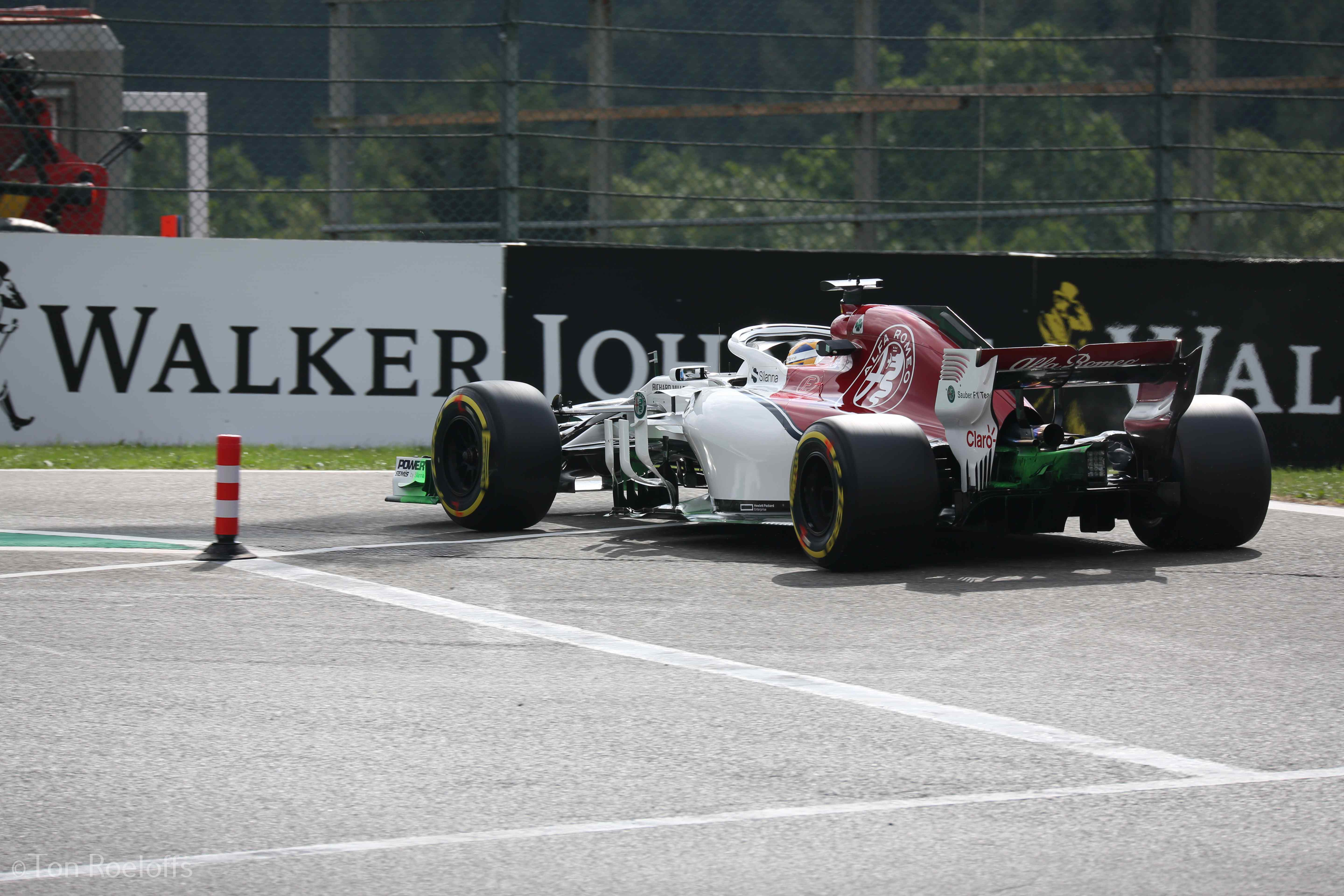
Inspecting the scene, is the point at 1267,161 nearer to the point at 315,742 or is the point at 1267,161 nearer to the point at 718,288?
the point at 718,288

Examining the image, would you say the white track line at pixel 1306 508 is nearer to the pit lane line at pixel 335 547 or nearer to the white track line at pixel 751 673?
the pit lane line at pixel 335 547

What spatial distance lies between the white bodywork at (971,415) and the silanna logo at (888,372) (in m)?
0.29

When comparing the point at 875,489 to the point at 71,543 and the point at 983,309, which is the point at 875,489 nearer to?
the point at 71,543

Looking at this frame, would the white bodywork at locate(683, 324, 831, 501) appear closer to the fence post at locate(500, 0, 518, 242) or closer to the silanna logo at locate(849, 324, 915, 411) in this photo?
the silanna logo at locate(849, 324, 915, 411)

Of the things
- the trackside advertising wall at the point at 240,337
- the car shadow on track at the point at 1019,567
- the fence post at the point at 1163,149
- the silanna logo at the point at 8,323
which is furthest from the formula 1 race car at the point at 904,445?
the fence post at the point at 1163,149

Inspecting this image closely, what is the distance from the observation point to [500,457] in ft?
30.2

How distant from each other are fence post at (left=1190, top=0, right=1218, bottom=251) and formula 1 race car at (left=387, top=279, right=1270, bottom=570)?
20.0 ft

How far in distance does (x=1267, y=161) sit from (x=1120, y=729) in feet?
41.2

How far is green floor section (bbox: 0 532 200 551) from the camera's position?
855cm

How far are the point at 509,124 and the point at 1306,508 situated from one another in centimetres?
678

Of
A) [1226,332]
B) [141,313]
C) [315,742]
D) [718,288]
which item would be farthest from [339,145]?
[315,742]

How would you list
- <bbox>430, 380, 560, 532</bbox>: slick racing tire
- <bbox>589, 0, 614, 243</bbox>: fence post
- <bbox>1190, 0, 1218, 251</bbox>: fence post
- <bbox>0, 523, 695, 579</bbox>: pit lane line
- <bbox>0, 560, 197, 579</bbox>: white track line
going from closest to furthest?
1. <bbox>0, 560, 197, 579</bbox>: white track line
2. <bbox>0, 523, 695, 579</bbox>: pit lane line
3. <bbox>430, 380, 560, 532</bbox>: slick racing tire
4. <bbox>589, 0, 614, 243</bbox>: fence post
5. <bbox>1190, 0, 1218, 251</bbox>: fence post

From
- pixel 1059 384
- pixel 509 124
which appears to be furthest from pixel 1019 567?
pixel 509 124

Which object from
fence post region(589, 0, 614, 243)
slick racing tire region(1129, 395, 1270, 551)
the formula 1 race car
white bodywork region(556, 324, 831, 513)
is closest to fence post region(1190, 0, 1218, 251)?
fence post region(589, 0, 614, 243)
